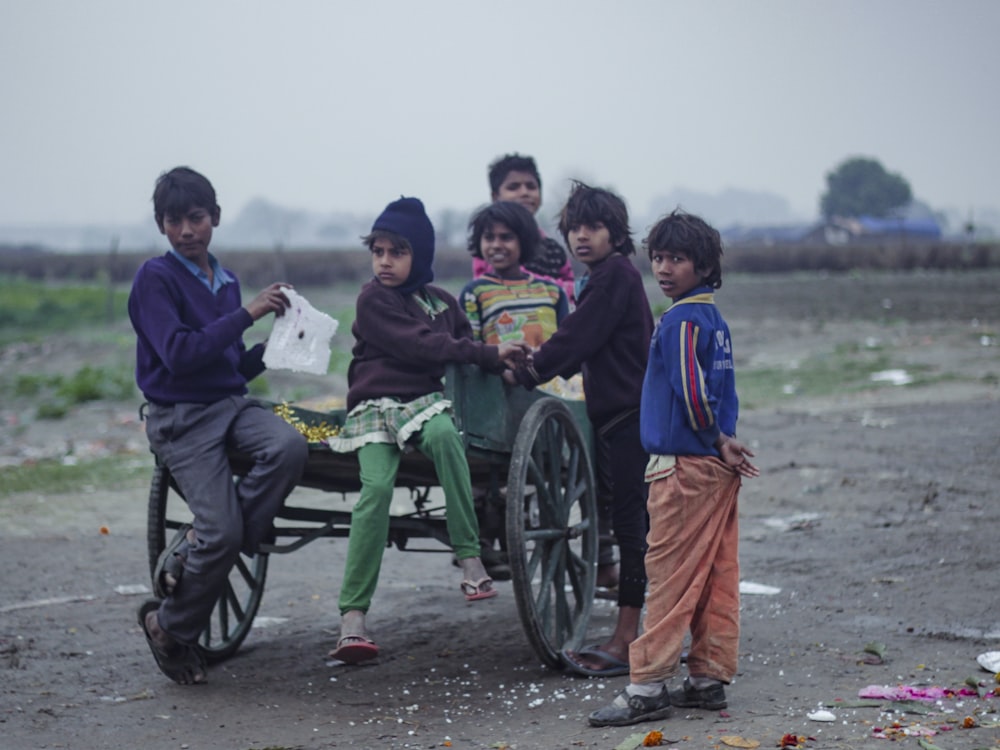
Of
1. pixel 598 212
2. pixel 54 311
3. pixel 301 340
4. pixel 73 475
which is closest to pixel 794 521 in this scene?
pixel 598 212

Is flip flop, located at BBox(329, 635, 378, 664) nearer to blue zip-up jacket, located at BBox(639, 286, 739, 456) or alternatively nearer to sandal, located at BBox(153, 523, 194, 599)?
sandal, located at BBox(153, 523, 194, 599)

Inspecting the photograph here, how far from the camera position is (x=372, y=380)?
191 inches

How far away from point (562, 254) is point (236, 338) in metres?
1.96

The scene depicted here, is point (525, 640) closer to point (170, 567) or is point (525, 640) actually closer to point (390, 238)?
point (170, 567)

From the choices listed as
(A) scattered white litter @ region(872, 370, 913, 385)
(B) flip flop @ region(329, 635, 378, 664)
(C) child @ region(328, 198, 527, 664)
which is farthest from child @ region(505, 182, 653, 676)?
(A) scattered white litter @ region(872, 370, 913, 385)

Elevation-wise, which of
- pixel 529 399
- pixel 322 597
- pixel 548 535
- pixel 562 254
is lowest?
pixel 322 597

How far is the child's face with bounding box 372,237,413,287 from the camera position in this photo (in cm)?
486

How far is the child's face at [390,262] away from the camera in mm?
4859

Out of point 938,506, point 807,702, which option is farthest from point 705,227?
point 938,506

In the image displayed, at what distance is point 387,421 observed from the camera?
4.68 m

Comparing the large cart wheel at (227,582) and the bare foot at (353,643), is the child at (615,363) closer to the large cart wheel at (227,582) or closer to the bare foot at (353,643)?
the bare foot at (353,643)

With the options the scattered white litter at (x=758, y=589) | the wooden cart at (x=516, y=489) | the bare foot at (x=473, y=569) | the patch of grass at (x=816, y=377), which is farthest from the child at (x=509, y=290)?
the patch of grass at (x=816, y=377)

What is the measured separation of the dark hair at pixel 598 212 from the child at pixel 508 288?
54 cm

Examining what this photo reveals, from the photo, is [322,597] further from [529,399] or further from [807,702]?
[807,702]
